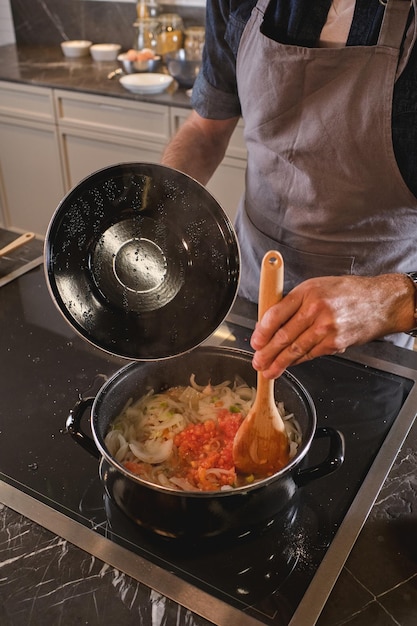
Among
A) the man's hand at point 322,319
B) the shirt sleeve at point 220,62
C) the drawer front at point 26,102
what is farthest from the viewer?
the drawer front at point 26,102

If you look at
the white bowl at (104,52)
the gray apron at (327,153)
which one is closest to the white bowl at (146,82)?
the white bowl at (104,52)

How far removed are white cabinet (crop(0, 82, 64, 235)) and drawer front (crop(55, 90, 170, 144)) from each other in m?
0.10

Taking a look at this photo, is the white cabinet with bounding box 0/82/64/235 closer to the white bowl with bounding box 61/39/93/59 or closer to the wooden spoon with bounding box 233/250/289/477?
the white bowl with bounding box 61/39/93/59

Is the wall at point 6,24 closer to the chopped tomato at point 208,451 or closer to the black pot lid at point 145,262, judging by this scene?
the black pot lid at point 145,262

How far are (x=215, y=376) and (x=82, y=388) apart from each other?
0.80ft

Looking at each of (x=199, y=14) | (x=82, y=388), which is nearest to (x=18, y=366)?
(x=82, y=388)

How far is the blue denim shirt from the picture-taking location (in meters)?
1.05

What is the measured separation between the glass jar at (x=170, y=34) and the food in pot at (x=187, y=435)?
236 cm

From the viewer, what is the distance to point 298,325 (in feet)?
2.70

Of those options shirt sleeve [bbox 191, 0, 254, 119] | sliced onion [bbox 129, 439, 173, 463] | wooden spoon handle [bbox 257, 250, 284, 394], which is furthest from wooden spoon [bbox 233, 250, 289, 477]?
shirt sleeve [bbox 191, 0, 254, 119]

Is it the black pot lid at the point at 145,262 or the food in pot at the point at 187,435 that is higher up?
the black pot lid at the point at 145,262

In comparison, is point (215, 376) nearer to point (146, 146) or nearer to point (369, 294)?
point (369, 294)

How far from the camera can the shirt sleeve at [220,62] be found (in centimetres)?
124

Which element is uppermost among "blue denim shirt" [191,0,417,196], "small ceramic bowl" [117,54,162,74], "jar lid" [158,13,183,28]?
"blue denim shirt" [191,0,417,196]
